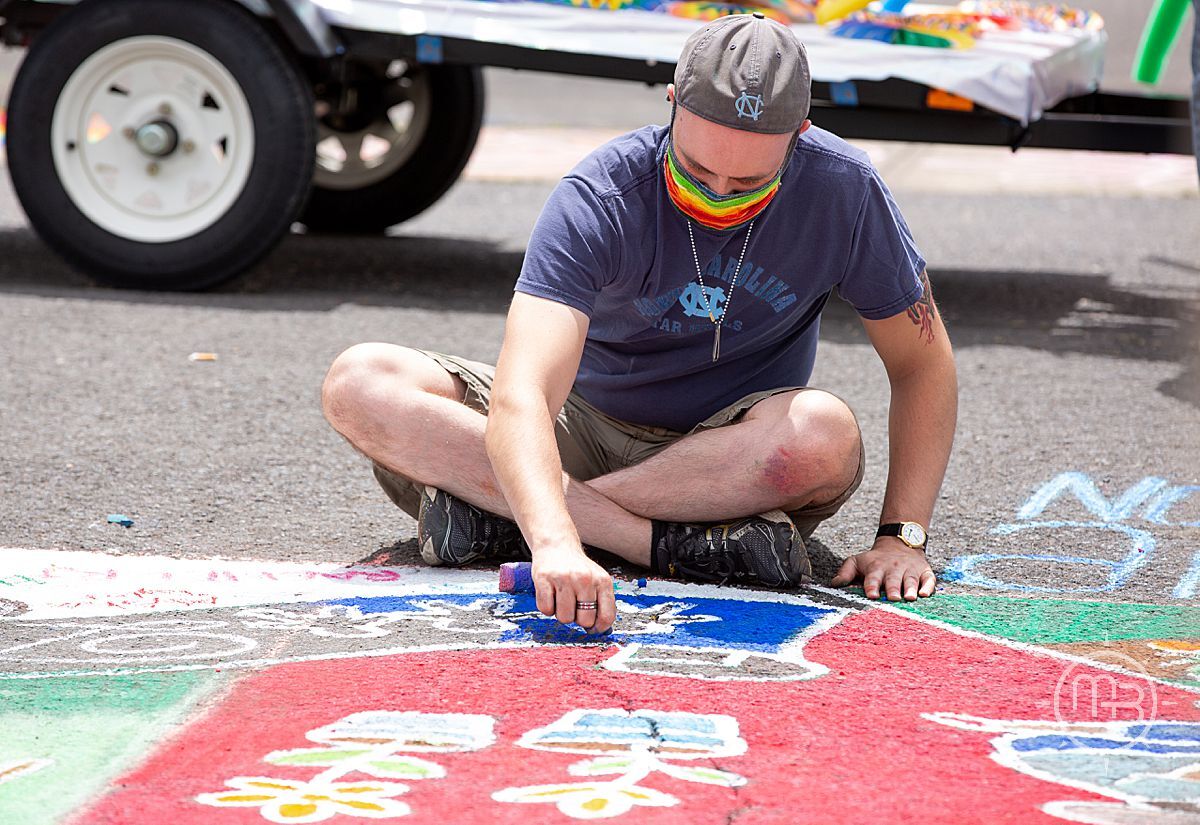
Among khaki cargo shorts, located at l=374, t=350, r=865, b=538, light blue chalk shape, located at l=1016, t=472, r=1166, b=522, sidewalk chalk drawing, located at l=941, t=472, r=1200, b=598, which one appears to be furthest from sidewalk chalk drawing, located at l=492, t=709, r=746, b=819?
light blue chalk shape, located at l=1016, t=472, r=1166, b=522

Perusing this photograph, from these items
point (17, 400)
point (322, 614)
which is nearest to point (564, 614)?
point (322, 614)

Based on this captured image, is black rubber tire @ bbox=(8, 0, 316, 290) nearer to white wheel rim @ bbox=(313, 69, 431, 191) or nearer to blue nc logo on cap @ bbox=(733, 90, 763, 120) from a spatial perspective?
white wheel rim @ bbox=(313, 69, 431, 191)

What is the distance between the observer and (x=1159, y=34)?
5965mm

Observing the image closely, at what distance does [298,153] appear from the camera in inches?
219

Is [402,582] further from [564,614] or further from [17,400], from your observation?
[17,400]

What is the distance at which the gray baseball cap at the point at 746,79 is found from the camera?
2.49 meters

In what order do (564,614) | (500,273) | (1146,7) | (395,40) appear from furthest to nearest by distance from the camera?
(1146,7) → (500,273) → (395,40) → (564,614)

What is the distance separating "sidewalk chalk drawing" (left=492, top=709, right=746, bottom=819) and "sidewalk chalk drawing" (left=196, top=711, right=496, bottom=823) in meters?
0.11

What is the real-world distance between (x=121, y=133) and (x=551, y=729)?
13.6ft

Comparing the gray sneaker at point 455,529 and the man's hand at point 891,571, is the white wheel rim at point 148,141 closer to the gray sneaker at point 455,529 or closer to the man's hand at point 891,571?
the gray sneaker at point 455,529

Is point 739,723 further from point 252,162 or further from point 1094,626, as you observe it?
point 252,162

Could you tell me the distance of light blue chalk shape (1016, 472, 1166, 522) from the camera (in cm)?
348

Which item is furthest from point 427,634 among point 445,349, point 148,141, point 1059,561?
point 148,141

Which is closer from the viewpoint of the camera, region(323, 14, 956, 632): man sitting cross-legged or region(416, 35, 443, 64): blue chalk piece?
region(323, 14, 956, 632): man sitting cross-legged
